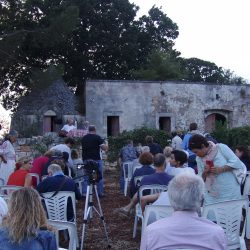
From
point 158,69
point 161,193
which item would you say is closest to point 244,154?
point 161,193

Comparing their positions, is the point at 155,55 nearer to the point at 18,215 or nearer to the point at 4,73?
the point at 4,73

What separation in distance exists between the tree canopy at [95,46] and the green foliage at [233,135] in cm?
828

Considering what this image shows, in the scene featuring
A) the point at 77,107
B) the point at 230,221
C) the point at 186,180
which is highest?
the point at 77,107

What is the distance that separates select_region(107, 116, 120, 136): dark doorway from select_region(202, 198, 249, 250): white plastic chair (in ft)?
65.3

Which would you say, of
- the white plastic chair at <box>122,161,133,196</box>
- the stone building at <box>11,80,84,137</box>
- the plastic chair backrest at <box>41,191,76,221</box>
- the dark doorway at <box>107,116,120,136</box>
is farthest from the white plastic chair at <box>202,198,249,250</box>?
the dark doorway at <box>107,116,120,136</box>

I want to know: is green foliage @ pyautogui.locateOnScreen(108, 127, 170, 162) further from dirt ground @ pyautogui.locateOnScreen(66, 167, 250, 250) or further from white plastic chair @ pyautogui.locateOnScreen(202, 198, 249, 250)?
white plastic chair @ pyautogui.locateOnScreen(202, 198, 249, 250)

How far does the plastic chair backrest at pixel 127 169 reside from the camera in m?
11.0

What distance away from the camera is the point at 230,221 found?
16.0 ft

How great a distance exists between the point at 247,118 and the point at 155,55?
9.00m

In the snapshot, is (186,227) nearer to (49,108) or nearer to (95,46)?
(49,108)

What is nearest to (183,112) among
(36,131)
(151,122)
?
(151,122)

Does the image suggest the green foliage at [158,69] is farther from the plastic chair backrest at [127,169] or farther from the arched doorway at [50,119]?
the plastic chair backrest at [127,169]

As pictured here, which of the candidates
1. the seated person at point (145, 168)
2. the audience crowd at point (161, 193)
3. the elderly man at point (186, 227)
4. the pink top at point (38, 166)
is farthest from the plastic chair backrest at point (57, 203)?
the elderly man at point (186, 227)

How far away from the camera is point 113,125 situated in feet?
82.6
